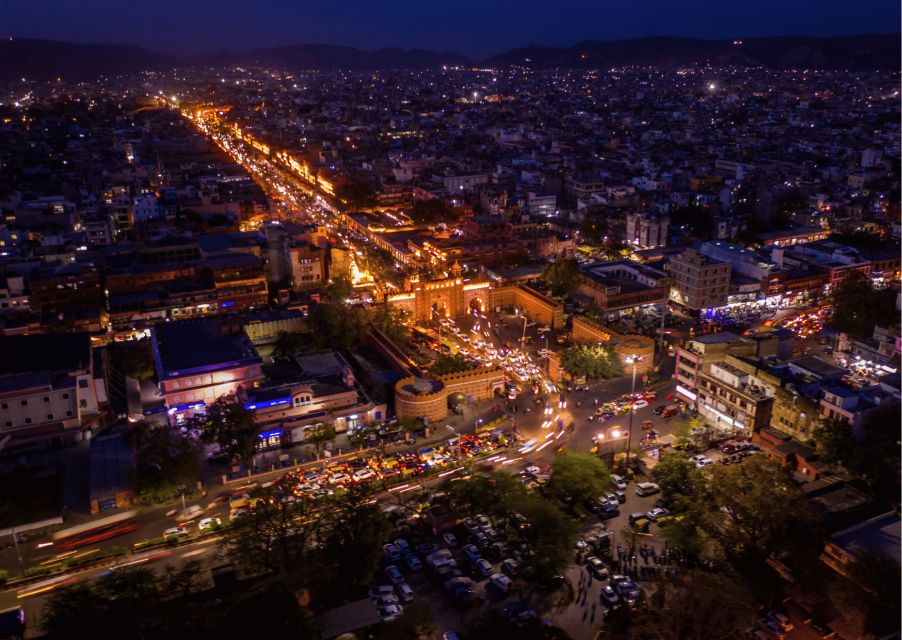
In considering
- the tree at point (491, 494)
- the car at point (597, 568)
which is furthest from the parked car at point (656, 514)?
the tree at point (491, 494)

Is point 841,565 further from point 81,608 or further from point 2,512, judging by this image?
point 2,512

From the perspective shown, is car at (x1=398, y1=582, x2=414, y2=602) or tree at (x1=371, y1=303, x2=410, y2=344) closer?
car at (x1=398, y1=582, x2=414, y2=602)

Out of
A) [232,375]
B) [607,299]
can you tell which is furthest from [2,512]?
[607,299]

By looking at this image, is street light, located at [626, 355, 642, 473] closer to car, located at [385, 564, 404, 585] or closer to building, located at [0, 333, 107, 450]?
car, located at [385, 564, 404, 585]

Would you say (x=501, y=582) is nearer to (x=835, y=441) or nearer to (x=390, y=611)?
(x=390, y=611)

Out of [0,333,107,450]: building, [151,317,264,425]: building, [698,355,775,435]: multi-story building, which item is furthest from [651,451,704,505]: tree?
[0,333,107,450]: building

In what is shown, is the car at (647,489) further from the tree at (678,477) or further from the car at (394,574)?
the car at (394,574)
